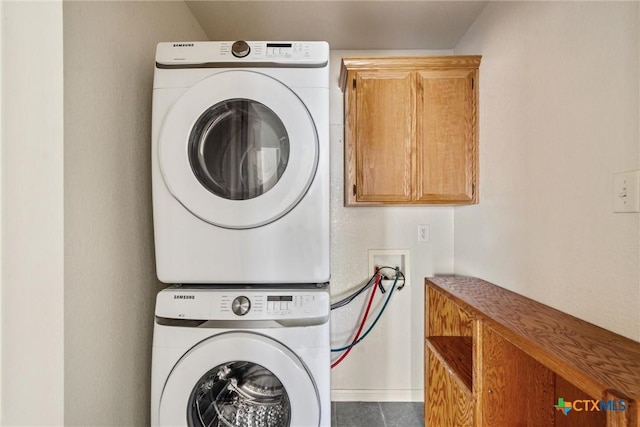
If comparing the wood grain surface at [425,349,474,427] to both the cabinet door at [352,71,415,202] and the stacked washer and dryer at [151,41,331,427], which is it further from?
the cabinet door at [352,71,415,202]

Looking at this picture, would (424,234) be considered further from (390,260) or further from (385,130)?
(385,130)

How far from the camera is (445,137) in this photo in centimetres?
179

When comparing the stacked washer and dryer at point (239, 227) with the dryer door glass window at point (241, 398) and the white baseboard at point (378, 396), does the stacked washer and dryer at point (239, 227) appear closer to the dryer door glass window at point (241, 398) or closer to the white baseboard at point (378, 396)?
the dryer door glass window at point (241, 398)

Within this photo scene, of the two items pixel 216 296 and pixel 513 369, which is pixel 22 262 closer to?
pixel 216 296

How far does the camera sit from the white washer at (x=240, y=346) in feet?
3.44

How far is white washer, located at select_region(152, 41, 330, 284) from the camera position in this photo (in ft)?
3.64

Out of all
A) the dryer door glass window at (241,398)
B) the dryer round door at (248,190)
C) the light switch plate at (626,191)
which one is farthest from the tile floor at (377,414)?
the light switch plate at (626,191)

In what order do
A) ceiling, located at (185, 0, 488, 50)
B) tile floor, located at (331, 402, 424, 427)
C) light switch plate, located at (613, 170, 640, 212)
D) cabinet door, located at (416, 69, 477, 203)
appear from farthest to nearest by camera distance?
1. tile floor, located at (331, 402, 424, 427)
2. cabinet door, located at (416, 69, 477, 203)
3. ceiling, located at (185, 0, 488, 50)
4. light switch plate, located at (613, 170, 640, 212)

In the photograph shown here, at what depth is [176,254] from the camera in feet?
3.73

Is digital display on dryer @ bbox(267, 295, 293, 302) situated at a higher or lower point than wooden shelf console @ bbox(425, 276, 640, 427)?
higher

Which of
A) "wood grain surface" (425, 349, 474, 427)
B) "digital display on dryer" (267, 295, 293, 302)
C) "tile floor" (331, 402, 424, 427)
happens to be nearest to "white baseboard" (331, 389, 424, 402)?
"tile floor" (331, 402, 424, 427)

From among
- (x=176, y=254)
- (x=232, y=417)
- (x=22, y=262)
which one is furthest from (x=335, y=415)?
(x=22, y=262)

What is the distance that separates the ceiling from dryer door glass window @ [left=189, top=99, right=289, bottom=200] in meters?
0.86

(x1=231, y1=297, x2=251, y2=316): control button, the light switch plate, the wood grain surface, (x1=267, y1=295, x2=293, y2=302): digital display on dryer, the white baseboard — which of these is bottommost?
the white baseboard
